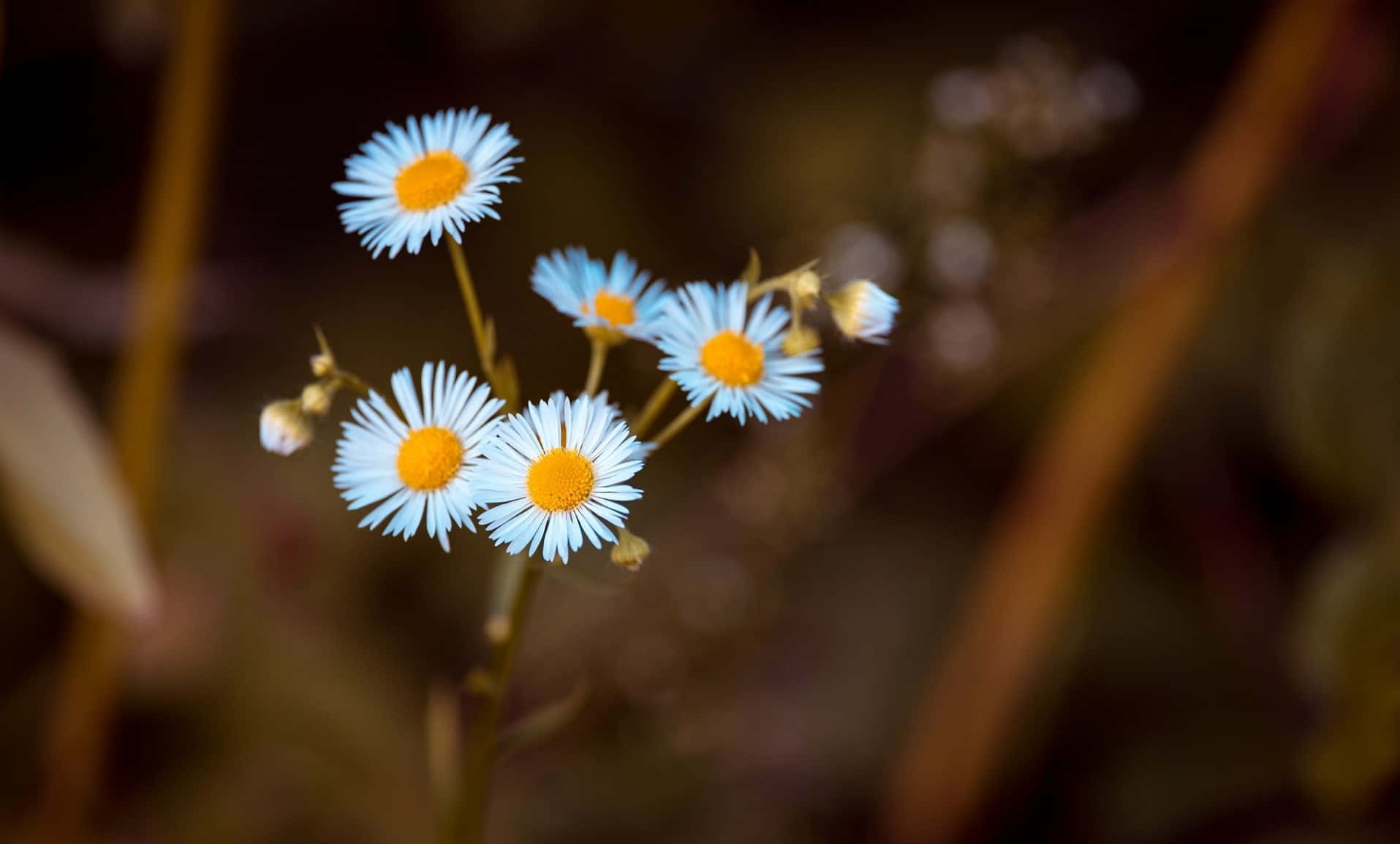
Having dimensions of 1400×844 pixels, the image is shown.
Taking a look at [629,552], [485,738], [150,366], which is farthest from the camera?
[150,366]

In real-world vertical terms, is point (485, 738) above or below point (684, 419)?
below

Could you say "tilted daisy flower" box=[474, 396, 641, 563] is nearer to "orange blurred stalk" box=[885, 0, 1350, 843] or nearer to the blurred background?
the blurred background

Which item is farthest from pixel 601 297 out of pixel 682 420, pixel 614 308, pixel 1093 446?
pixel 1093 446

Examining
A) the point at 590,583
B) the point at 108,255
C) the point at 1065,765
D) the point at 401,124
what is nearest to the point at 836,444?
the point at 1065,765

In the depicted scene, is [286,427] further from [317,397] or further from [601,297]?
[601,297]

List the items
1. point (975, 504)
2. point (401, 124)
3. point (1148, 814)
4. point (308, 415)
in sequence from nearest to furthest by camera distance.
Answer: point (308, 415) < point (1148, 814) < point (401, 124) < point (975, 504)

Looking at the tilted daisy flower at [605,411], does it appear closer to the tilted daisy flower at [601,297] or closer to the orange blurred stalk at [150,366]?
the tilted daisy flower at [601,297]

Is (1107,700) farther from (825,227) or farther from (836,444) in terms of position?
(825,227)
